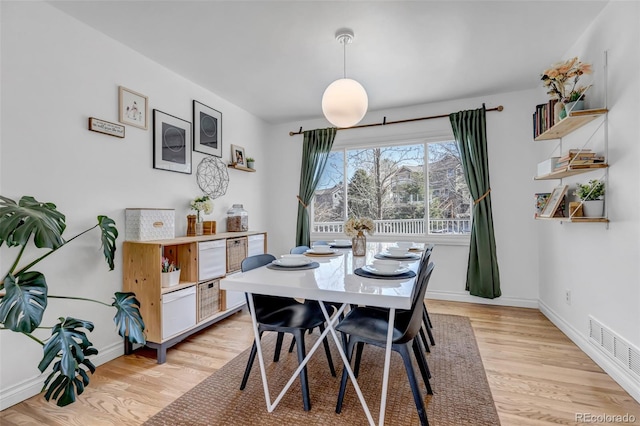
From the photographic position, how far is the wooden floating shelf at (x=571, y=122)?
2.15 meters

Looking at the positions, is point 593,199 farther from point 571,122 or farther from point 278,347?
point 278,347

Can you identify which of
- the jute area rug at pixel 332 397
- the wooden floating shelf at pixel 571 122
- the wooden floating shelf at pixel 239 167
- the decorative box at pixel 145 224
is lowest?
the jute area rug at pixel 332 397

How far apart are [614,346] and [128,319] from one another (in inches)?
123

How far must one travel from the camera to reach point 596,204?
216 cm

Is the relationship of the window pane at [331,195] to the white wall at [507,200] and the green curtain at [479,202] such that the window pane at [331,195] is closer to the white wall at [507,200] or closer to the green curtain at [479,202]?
the white wall at [507,200]

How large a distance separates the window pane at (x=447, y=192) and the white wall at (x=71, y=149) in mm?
3102

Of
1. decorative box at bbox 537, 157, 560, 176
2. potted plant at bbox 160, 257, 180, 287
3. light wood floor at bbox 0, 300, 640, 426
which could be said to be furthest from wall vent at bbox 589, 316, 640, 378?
potted plant at bbox 160, 257, 180, 287

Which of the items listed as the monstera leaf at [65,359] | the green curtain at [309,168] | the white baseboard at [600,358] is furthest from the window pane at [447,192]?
the monstera leaf at [65,359]

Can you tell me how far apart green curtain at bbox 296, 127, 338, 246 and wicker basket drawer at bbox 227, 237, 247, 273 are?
1.16 m

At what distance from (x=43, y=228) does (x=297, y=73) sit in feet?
7.85

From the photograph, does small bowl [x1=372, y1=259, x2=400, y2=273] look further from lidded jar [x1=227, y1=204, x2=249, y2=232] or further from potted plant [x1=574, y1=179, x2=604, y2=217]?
lidded jar [x1=227, y1=204, x2=249, y2=232]

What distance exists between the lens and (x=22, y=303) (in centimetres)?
144

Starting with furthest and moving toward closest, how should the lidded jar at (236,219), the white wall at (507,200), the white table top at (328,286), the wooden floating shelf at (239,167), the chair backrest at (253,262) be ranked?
the wooden floating shelf at (239,167), the lidded jar at (236,219), the white wall at (507,200), the chair backrest at (253,262), the white table top at (328,286)

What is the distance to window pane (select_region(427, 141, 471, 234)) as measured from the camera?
3852mm
